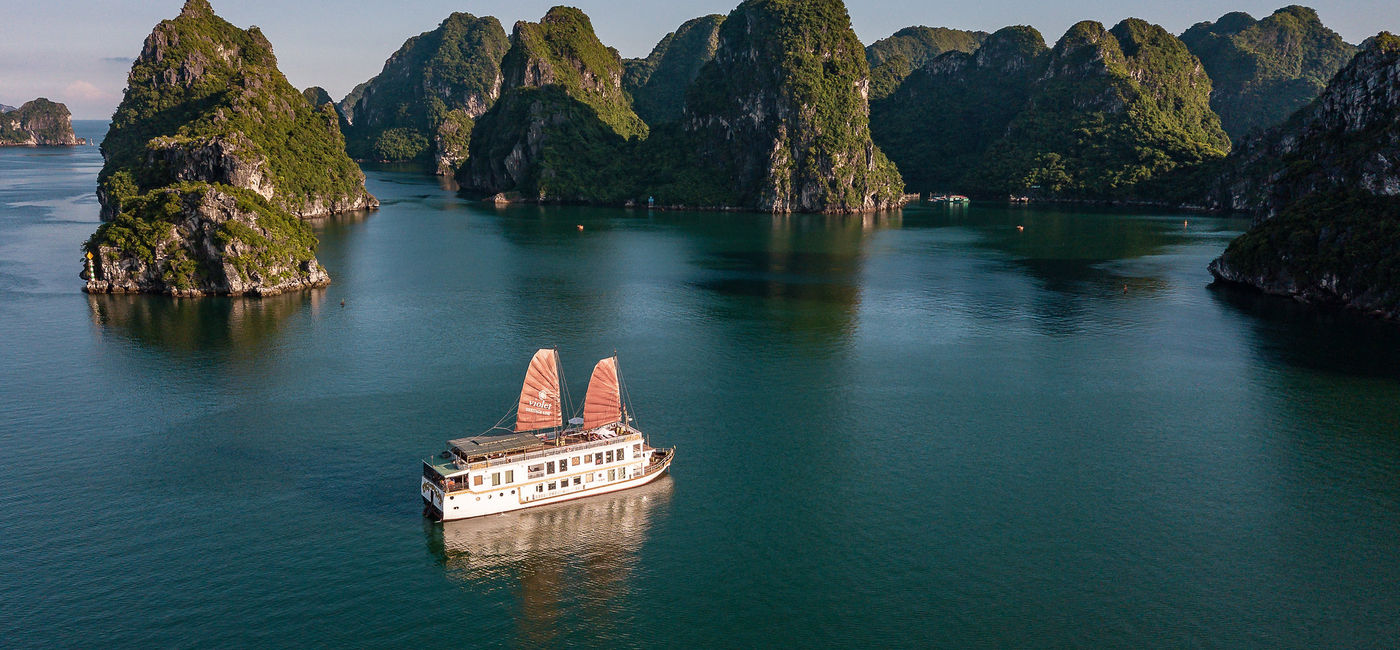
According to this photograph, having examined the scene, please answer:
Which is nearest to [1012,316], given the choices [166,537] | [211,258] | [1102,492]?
[1102,492]

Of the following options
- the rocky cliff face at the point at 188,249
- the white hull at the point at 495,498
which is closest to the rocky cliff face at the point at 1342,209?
the white hull at the point at 495,498

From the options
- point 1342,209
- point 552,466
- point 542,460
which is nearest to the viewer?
point 542,460

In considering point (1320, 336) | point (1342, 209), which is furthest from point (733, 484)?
point (1342, 209)

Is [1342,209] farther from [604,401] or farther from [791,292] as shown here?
[604,401]

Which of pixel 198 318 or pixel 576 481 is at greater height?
pixel 198 318

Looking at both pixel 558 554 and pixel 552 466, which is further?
pixel 552 466

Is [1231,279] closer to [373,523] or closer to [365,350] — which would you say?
[365,350]

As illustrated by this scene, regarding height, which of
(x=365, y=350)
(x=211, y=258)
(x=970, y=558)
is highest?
(x=211, y=258)
